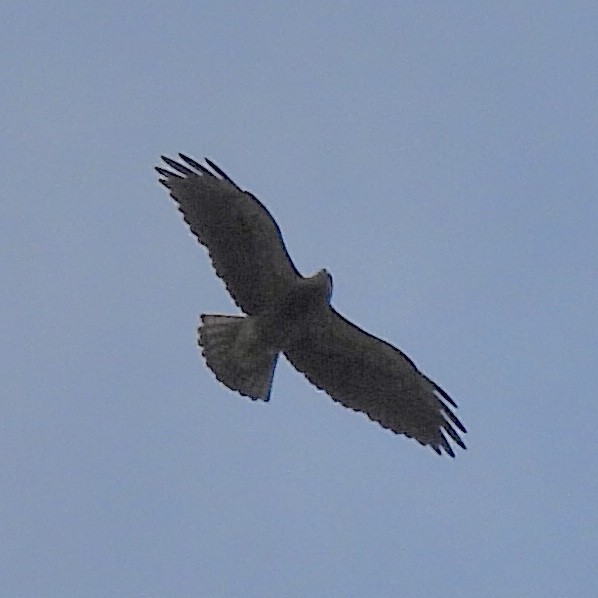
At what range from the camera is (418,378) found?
1373cm

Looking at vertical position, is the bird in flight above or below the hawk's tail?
above

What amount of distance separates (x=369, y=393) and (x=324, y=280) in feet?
3.82

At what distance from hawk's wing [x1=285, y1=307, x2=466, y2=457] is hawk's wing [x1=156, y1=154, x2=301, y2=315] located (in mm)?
503

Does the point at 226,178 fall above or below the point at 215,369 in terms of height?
above

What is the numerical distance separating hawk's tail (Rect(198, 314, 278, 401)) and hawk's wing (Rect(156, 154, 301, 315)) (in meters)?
0.23

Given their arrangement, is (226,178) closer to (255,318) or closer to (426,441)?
(255,318)

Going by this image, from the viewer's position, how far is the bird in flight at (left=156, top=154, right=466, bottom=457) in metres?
13.3

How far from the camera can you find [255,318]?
13398mm

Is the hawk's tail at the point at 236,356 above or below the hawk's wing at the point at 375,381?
below

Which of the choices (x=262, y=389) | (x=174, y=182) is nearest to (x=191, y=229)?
(x=174, y=182)

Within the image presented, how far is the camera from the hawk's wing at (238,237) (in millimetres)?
13195

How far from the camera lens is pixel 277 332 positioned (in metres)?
13.4

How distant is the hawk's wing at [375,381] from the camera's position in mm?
13578

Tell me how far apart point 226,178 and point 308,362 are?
5.54 ft
